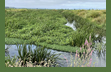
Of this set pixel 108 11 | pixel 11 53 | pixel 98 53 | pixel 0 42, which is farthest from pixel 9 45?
pixel 108 11

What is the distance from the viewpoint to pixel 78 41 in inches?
227

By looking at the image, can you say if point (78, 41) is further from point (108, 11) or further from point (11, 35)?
point (11, 35)

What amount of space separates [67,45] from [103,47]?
1573 mm

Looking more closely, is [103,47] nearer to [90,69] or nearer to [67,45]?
[67,45]

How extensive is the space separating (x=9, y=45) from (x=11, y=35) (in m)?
1.28

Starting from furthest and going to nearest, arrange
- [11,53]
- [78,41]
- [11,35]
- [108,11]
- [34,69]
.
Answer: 1. [11,35]
2. [78,41]
3. [11,53]
4. [108,11]
5. [34,69]

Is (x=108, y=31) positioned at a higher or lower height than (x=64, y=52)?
higher

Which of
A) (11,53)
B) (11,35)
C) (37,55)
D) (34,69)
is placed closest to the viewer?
(34,69)

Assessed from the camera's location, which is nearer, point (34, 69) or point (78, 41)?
point (34, 69)

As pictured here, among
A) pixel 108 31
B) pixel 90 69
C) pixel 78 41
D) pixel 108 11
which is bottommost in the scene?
pixel 90 69

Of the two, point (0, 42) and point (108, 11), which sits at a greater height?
point (108, 11)

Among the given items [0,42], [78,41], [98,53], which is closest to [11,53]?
[0,42]

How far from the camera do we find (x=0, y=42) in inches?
167

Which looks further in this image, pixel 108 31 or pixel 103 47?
pixel 103 47
